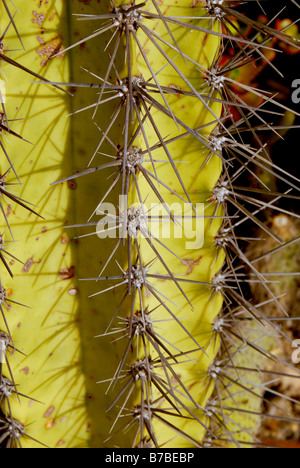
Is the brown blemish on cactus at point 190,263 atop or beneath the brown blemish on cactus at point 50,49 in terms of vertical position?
beneath

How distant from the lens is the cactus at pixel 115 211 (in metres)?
0.81

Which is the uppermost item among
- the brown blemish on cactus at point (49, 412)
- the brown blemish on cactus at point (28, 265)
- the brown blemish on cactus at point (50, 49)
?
the brown blemish on cactus at point (50, 49)

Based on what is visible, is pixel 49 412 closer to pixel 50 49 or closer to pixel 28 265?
pixel 28 265

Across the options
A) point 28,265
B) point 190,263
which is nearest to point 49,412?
point 28,265

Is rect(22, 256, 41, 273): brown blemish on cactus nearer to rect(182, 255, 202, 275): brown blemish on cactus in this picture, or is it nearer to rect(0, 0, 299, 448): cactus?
rect(0, 0, 299, 448): cactus

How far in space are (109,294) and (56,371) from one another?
21cm

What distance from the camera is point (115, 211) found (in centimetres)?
88

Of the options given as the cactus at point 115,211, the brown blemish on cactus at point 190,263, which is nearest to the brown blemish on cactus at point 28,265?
the cactus at point 115,211

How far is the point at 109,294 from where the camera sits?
3.14 feet

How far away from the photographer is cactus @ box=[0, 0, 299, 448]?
2.67ft

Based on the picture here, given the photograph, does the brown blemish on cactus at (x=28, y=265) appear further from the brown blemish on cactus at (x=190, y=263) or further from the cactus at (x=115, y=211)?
the brown blemish on cactus at (x=190, y=263)

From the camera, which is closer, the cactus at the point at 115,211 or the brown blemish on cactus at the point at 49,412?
the cactus at the point at 115,211

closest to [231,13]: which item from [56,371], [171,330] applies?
[171,330]

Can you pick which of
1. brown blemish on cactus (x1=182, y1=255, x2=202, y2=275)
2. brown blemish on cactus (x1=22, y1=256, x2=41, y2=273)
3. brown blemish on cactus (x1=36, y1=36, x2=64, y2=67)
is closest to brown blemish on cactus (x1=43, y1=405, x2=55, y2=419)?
brown blemish on cactus (x1=22, y1=256, x2=41, y2=273)
